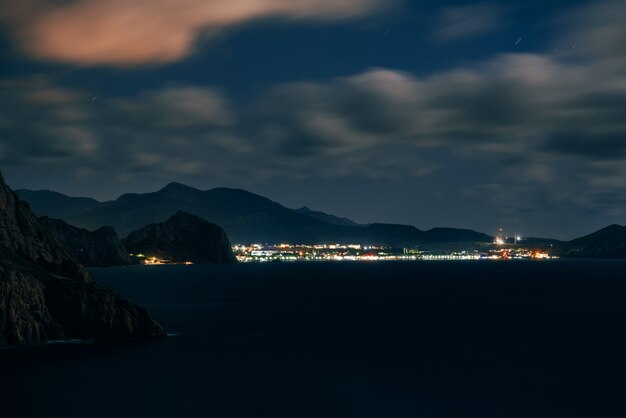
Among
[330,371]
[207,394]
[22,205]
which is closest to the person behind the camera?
[207,394]

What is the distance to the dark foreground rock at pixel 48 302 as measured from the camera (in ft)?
192

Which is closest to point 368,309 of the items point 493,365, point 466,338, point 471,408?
point 466,338

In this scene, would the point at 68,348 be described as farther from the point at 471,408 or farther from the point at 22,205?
the point at 471,408

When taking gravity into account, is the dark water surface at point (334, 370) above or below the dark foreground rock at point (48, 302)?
below

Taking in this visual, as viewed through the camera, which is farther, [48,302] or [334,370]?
[48,302]

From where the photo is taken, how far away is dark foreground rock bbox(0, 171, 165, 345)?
192 feet

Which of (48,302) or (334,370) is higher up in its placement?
(48,302)

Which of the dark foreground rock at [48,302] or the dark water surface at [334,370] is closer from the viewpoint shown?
the dark water surface at [334,370]

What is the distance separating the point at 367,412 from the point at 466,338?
131 feet

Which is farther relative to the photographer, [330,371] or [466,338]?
[466,338]

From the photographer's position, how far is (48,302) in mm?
62531

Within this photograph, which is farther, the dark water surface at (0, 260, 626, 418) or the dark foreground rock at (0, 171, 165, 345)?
the dark foreground rock at (0, 171, 165, 345)

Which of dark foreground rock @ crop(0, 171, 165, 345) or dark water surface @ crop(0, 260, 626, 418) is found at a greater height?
dark foreground rock @ crop(0, 171, 165, 345)

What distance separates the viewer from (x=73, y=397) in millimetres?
47406
